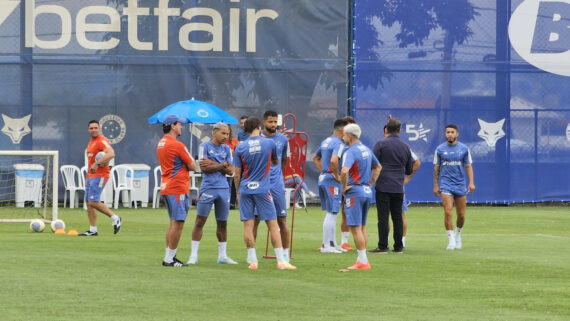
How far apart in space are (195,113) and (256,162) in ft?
40.3

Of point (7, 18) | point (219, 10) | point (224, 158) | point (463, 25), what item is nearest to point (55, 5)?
point (7, 18)

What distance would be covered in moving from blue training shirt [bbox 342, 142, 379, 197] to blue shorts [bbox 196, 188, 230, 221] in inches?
62.3

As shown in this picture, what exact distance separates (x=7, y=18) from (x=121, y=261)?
49.2 feet

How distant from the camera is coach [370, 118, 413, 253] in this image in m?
15.5

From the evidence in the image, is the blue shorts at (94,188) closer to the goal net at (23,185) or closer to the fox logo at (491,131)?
the goal net at (23,185)

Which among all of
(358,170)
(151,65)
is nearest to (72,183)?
(151,65)

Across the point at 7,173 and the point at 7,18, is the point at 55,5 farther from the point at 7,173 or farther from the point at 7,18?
the point at 7,173

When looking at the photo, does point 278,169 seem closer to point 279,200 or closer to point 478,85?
point 279,200

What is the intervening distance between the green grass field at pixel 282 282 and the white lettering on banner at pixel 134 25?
9.37 m

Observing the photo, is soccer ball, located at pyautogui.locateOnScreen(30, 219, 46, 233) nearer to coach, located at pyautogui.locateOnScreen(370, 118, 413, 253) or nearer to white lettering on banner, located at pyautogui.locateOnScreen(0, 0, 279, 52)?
coach, located at pyautogui.locateOnScreen(370, 118, 413, 253)

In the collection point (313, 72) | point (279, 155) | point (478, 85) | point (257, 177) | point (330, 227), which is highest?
point (313, 72)

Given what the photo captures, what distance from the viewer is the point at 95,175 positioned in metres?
18.1

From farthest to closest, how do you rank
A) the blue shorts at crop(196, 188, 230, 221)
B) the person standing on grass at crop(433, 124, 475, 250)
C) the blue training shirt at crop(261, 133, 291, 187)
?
the person standing on grass at crop(433, 124, 475, 250)
the blue shorts at crop(196, 188, 230, 221)
the blue training shirt at crop(261, 133, 291, 187)

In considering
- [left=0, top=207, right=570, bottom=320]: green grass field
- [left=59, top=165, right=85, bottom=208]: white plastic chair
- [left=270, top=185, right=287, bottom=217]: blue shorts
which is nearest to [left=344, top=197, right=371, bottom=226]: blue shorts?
[left=0, top=207, right=570, bottom=320]: green grass field
